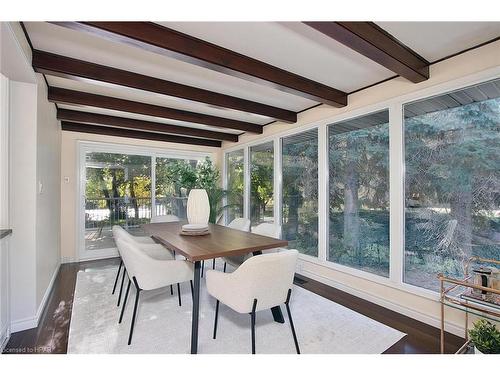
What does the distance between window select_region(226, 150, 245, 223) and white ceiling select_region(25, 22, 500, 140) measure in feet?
7.98

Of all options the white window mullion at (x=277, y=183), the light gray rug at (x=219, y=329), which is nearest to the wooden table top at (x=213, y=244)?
the light gray rug at (x=219, y=329)

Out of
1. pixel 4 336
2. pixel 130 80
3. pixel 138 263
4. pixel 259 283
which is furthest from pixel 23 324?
pixel 130 80

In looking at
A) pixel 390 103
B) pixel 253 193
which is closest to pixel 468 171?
pixel 390 103

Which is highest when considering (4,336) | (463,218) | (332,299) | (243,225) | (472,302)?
(463,218)

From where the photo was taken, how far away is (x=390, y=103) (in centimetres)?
262

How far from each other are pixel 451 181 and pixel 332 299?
5.44ft

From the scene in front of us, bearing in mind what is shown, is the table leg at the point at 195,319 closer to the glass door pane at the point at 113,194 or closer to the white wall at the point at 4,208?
the white wall at the point at 4,208

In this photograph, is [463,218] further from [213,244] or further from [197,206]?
[197,206]

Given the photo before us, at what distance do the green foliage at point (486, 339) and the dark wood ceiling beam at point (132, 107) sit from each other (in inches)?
146

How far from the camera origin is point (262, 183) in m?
4.55

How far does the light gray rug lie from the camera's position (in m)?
1.86

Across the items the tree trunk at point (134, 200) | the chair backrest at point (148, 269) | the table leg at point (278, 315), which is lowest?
the table leg at point (278, 315)

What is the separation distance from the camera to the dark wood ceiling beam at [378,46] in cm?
160

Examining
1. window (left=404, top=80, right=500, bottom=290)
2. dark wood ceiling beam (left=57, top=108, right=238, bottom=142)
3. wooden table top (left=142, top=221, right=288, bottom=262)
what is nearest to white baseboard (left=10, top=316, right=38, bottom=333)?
wooden table top (left=142, top=221, right=288, bottom=262)
